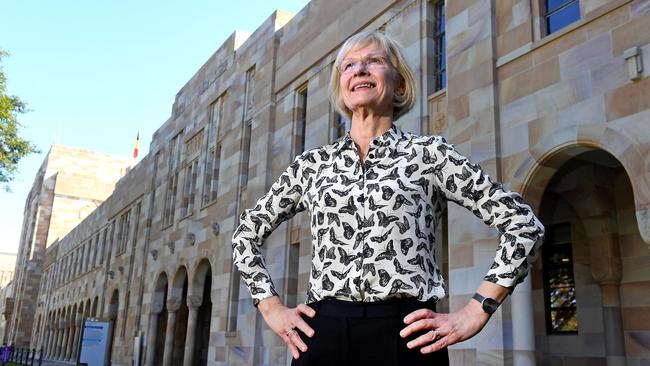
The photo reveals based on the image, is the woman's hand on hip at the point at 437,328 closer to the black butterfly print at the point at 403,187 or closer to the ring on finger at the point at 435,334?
the ring on finger at the point at 435,334

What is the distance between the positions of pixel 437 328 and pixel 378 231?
0.42 m

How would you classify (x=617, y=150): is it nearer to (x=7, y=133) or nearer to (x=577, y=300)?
(x=577, y=300)

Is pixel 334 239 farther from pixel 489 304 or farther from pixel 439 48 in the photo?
pixel 439 48

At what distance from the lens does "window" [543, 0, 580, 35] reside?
9078 millimetres

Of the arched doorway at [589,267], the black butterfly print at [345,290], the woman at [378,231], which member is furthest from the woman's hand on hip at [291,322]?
the arched doorway at [589,267]

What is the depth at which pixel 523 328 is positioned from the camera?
861 centimetres

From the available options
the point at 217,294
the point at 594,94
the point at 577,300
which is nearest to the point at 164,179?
the point at 217,294

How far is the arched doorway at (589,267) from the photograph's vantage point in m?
10.2

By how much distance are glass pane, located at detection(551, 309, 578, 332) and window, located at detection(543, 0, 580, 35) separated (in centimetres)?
532

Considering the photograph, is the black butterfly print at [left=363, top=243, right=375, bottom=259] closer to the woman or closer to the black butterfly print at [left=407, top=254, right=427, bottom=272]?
the woman

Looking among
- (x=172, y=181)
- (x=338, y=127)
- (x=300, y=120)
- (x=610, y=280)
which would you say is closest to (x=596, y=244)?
(x=610, y=280)

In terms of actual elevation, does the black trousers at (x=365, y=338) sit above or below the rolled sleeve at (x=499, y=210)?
below

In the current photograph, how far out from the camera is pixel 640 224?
7.27 meters

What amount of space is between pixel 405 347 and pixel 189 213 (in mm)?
21305
